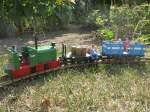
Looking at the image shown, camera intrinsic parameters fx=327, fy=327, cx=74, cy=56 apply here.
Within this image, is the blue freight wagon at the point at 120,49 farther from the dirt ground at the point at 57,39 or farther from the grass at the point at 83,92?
the dirt ground at the point at 57,39

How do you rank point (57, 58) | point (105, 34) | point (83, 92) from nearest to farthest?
1. point (83, 92)
2. point (57, 58)
3. point (105, 34)

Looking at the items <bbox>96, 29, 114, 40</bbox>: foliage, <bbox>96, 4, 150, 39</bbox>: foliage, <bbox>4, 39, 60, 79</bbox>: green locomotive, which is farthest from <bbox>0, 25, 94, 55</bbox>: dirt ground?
<bbox>4, 39, 60, 79</bbox>: green locomotive

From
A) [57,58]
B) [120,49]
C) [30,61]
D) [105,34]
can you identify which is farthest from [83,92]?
[105,34]

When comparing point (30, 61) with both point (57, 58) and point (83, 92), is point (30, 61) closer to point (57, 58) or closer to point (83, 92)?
point (57, 58)

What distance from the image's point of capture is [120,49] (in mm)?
8891

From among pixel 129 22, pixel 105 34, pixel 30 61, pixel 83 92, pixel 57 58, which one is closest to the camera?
pixel 83 92

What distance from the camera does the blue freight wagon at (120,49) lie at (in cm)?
884

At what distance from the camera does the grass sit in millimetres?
6160

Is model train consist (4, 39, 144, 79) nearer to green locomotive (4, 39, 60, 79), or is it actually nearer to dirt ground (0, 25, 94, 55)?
green locomotive (4, 39, 60, 79)

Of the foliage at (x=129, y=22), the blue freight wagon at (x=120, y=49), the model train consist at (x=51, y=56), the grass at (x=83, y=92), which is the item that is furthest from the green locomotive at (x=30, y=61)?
the foliage at (x=129, y=22)

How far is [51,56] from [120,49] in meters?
1.97

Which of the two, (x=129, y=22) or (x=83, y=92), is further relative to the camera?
(x=129, y=22)

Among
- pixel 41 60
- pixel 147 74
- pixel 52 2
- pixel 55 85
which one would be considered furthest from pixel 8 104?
pixel 147 74

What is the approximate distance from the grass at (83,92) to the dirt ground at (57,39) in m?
3.98
